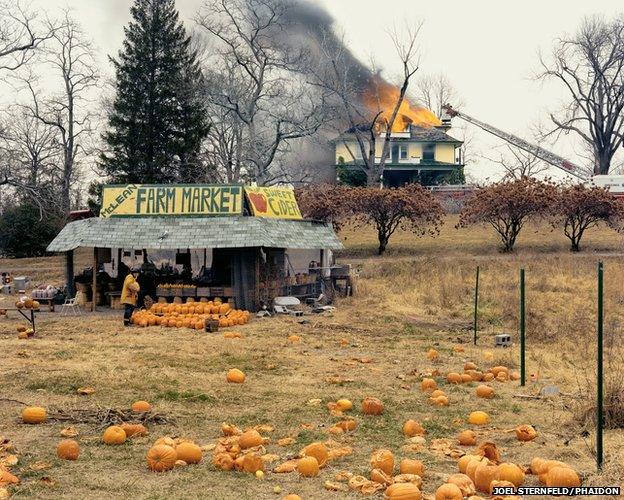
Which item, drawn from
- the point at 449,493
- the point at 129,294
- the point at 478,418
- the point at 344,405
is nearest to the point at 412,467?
the point at 449,493

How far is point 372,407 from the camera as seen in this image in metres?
11.2

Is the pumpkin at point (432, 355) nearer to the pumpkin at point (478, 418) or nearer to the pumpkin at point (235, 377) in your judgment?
the pumpkin at point (235, 377)

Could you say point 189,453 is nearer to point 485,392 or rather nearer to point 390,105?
point 485,392

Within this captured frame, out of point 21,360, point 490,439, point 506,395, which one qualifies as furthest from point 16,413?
point 506,395

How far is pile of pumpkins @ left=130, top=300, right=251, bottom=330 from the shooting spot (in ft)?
69.3

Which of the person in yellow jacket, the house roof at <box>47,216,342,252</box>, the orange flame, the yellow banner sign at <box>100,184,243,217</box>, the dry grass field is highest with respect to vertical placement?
the orange flame

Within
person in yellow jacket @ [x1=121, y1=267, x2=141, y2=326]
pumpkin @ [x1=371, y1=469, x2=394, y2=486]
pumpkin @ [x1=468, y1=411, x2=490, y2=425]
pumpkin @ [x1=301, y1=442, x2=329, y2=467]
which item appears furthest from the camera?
person in yellow jacket @ [x1=121, y1=267, x2=141, y2=326]

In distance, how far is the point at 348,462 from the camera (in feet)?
29.0

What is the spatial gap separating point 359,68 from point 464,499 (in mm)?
58697

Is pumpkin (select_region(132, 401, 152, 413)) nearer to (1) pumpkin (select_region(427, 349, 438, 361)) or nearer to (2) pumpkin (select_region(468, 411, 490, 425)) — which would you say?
(2) pumpkin (select_region(468, 411, 490, 425))

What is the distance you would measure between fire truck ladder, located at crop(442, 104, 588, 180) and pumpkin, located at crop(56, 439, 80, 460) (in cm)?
5594

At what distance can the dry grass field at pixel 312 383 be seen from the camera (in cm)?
840

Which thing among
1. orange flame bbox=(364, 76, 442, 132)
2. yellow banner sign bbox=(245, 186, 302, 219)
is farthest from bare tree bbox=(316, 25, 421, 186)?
yellow banner sign bbox=(245, 186, 302, 219)

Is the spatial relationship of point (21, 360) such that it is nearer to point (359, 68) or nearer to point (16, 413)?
point (16, 413)
